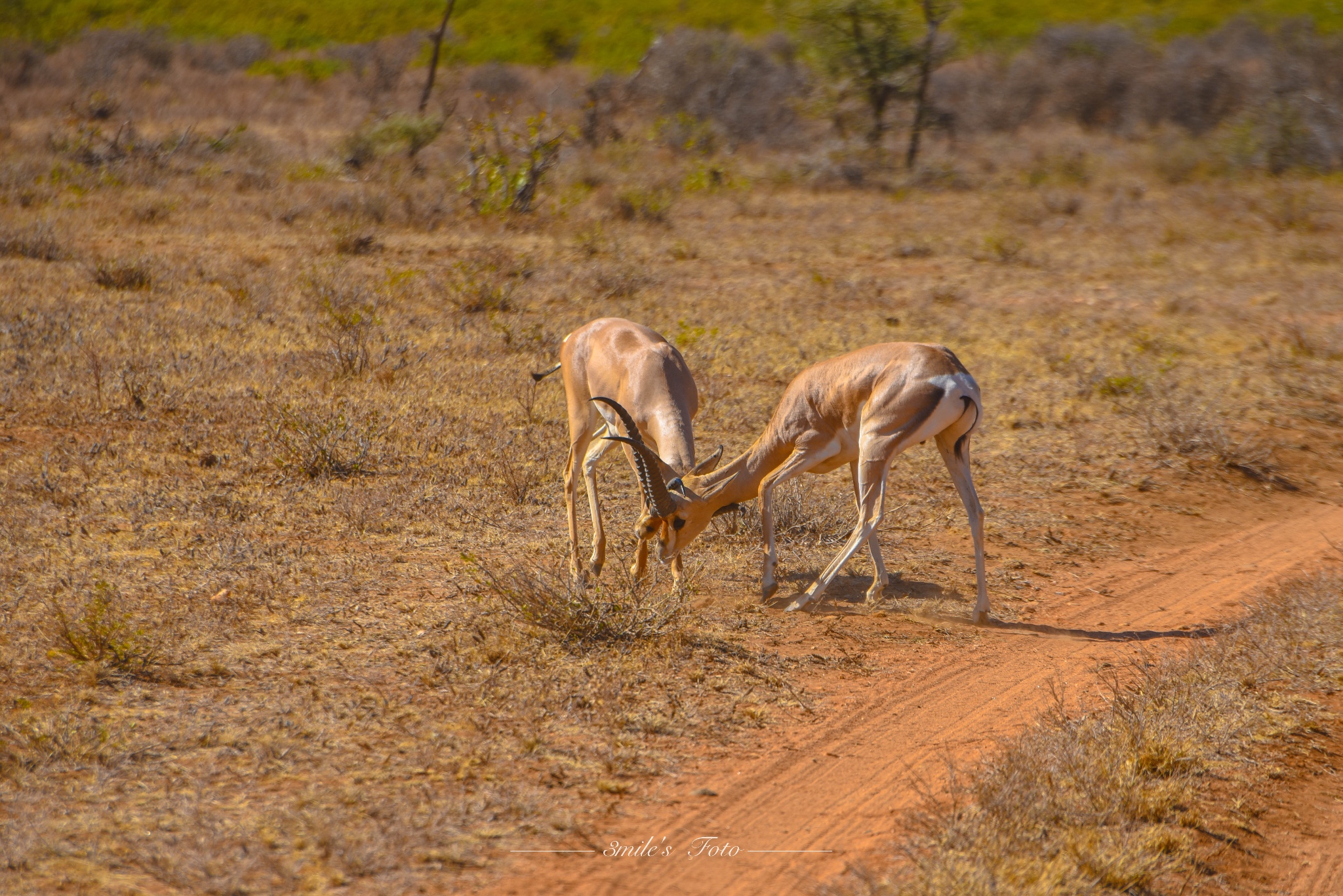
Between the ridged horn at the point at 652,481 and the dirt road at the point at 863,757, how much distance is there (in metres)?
1.17

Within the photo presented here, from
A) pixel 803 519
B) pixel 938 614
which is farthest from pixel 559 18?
pixel 938 614

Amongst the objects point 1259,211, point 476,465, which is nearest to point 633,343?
point 476,465

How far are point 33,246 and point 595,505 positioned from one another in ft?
32.2

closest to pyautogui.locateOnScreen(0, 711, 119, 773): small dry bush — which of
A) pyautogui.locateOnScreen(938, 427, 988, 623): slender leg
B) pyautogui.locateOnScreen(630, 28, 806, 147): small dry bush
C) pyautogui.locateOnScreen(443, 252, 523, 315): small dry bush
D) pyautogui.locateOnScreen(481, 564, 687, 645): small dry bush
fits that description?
pyautogui.locateOnScreen(481, 564, 687, 645): small dry bush

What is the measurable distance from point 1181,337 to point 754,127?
1616 cm

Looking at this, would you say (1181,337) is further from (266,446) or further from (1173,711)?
(266,446)

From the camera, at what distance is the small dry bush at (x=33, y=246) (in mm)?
13641

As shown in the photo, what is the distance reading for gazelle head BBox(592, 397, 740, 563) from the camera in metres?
6.57

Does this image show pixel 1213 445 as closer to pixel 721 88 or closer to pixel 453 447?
pixel 453 447

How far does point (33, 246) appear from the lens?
13.7 metres

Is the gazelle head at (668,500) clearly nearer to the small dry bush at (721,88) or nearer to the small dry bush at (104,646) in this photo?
the small dry bush at (104,646)

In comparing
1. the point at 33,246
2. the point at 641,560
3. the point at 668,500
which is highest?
the point at 33,246

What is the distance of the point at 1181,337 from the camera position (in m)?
14.0

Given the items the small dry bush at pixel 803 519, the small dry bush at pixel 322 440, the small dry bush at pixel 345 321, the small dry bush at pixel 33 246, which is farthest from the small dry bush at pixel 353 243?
the small dry bush at pixel 803 519
